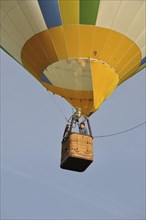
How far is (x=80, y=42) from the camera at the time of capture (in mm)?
15539

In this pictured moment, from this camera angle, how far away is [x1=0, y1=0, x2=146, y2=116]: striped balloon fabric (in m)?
15.4

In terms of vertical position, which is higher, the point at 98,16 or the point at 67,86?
the point at 98,16

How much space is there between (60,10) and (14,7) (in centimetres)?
126

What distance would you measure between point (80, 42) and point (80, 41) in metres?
0.02

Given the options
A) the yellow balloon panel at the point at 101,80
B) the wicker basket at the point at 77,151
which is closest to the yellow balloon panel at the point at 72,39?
the yellow balloon panel at the point at 101,80

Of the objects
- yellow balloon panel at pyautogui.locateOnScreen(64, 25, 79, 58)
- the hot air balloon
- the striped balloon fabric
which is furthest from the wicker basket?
yellow balloon panel at pyautogui.locateOnScreen(64, 25, 79, 58)

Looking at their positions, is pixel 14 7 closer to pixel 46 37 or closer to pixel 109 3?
pixel 46 37

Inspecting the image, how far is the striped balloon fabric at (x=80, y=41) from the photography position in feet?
50.6

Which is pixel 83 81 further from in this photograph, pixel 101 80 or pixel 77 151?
pixel 77 151

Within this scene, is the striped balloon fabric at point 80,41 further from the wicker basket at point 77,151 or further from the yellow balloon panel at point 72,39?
the wicker basket at point 77,151

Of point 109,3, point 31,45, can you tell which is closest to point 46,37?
point 31,45

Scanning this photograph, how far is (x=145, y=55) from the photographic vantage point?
1680 centimetres

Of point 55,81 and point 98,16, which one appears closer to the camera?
point 98,16

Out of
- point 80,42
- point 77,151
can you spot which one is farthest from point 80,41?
point 77,151
